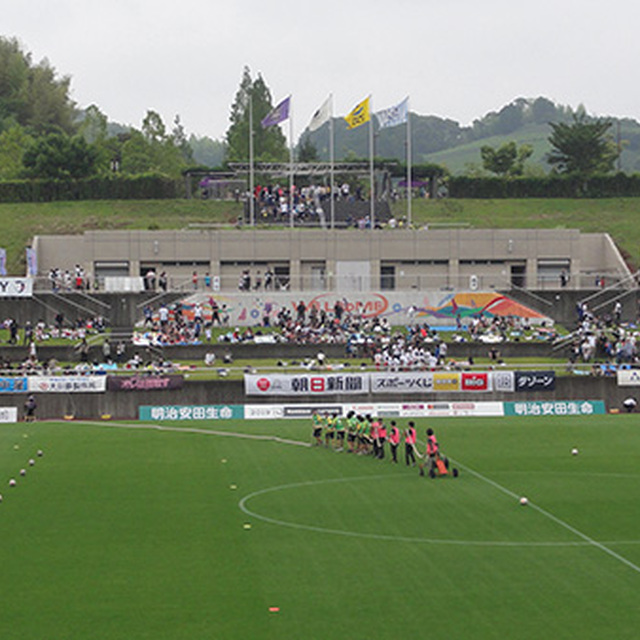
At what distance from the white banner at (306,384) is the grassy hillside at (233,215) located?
35.1 meters

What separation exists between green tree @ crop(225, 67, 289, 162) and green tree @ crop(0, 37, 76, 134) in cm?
2511

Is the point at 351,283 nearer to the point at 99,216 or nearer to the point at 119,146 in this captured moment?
the point at 99,216

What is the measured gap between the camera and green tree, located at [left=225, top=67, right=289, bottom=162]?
149 meters

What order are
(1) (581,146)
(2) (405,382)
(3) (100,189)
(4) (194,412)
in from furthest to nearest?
(1) (581,146), (3) (100,189), (2) (405,382), (4) (194,412)

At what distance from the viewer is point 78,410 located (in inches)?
2165

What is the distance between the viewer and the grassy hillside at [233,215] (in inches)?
3637

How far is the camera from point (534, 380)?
5694 centimetres

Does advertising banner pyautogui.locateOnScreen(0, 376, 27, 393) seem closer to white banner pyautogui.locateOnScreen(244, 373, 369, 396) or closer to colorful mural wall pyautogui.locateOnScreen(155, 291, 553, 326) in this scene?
white banner pyautogui.locateOnScreen(244, 373, 369, 396)

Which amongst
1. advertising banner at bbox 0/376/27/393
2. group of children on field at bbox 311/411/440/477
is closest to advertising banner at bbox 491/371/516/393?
group of children on field at bbox 311/411/440/477

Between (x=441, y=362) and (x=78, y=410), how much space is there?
20.1 metres

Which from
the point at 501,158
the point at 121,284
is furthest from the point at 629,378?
the point at 501,158

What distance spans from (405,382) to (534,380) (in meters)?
6.76

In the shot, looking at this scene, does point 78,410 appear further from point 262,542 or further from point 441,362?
point 262,542

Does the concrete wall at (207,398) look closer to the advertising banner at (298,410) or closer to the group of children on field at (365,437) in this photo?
the advertising banner at (298,410)
